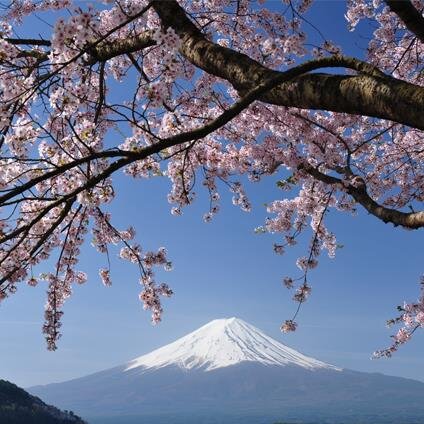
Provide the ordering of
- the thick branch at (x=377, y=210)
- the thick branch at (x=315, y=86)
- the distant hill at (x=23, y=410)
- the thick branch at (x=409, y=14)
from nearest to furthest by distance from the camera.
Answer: the thick branch at (x=315, y=86) < the thick branch at (x=409, y=14) < the thick branch at (x=377, y=210) < the distant hill at (x=23, y=410)

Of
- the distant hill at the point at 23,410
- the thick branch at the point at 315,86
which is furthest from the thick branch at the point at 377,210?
the distant hill at the point at 23,410

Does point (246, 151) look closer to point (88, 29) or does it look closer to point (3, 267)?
point (3, 267)

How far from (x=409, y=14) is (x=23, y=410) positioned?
272 feet

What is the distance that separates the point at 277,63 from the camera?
8828 millimetres

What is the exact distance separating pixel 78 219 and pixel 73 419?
86.8 m

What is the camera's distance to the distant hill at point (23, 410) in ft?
248

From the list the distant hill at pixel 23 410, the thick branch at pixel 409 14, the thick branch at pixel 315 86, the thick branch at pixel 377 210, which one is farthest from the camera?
the distant hill at pixel 23 410

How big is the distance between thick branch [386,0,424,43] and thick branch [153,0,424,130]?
0.47 metres

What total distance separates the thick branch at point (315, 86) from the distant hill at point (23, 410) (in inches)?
3058

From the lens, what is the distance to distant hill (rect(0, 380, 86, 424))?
75625mm

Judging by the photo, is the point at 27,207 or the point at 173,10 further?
the point at 27,207

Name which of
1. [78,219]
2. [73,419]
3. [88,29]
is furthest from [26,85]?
[73,419]

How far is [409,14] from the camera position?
375cm

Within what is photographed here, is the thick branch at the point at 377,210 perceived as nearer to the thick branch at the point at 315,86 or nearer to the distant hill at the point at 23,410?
the thick branch at the point at 315,86
